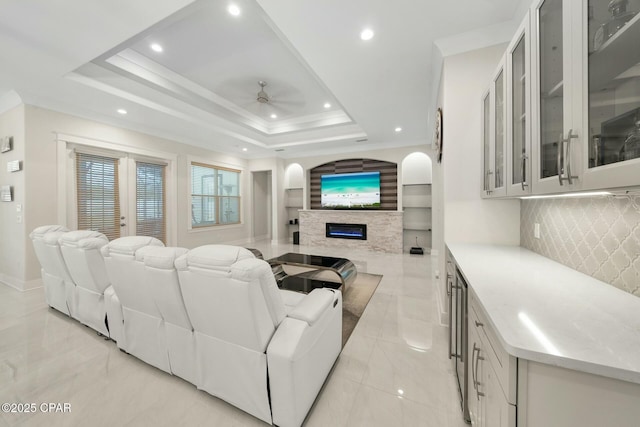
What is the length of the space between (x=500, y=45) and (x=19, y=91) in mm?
5891

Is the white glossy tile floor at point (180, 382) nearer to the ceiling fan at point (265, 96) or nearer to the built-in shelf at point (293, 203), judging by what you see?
the ceiling fan at point (265, 96)

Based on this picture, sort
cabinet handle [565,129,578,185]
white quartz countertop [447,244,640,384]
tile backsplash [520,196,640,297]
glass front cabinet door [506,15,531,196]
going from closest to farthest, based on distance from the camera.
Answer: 1. white quartz countertop [447,244,640,384]
2. cabinet handle [565,129,578,185]
3. tile backsplash [520,196,640,297]
4. glass front cabinet door [506,15,531,196]

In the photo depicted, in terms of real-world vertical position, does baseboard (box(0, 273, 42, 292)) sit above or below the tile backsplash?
below

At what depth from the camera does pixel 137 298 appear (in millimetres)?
1732

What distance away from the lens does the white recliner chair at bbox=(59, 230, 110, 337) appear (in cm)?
205

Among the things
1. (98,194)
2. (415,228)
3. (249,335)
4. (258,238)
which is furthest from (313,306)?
(258,238)

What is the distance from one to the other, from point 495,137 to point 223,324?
2.37 metres

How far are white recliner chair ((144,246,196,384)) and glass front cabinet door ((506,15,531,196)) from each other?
2.15m

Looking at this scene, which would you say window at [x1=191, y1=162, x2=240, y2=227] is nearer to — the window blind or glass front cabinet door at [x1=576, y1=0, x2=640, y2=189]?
the window blind

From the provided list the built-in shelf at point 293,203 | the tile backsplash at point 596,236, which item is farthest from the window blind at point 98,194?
the tile backsplash at point 596,236

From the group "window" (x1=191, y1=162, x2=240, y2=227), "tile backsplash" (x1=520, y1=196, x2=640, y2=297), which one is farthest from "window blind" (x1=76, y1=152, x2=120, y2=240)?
"tile backsplash" (x1=520, y1=196, x2=640, y2=297)

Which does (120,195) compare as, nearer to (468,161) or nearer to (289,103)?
(289,103)

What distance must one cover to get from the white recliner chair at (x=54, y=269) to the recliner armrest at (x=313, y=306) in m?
2.53

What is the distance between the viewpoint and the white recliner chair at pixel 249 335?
1.24 metres
